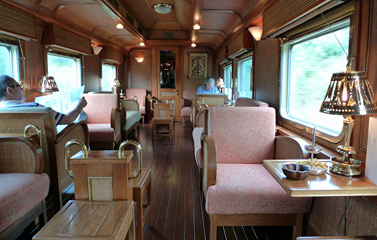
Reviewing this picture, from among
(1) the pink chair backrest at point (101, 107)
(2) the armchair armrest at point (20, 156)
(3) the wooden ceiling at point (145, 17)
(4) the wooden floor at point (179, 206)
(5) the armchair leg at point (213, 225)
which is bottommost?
(4) the wooden floor at point (179, 206)

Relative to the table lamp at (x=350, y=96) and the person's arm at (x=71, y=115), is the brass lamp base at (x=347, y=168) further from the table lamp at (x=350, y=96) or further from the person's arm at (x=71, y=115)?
the person's arm at (x=71, y=115)

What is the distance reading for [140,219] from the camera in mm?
2014

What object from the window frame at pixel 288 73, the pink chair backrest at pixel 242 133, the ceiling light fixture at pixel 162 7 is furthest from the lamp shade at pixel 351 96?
the ceiling light fixture at pixel 162 7

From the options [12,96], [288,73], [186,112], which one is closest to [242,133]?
[288,73]

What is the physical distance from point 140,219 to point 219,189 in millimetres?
625

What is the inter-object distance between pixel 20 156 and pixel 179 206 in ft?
5.05

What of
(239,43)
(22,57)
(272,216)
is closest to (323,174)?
(272,216)

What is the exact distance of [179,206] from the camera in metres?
2.83

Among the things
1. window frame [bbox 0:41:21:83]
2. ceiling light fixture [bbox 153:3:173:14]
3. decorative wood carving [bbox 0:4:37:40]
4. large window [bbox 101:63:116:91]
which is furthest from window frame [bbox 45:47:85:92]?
ceiling light fixture [bbox 153:3:173:14]

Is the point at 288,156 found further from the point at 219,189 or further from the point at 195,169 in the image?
the point at 195,169

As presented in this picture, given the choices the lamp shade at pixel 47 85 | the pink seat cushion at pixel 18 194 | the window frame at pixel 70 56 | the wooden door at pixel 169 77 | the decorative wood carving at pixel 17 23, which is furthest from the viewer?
the wooden door at pixel 169 77

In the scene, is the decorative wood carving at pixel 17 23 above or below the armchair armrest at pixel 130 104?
above

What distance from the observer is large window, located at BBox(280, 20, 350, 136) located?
221cm

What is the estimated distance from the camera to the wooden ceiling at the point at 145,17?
407cm
